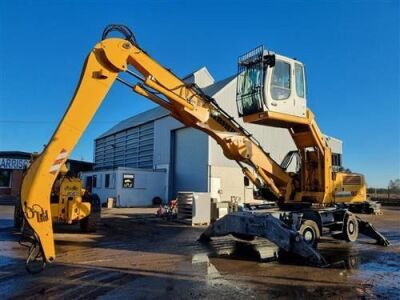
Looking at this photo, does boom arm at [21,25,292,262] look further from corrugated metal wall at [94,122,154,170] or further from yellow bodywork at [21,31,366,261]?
corrugated metal wall at [94,122,154,170]

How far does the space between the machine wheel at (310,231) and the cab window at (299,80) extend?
3.83 metres

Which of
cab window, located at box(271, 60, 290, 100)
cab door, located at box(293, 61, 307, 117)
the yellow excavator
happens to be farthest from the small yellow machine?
cab door, located at box(293, 61, 307, 117)

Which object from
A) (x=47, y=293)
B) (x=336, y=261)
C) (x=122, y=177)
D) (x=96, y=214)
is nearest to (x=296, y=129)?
(x=336, y=261)

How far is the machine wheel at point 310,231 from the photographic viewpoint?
11.0 metres

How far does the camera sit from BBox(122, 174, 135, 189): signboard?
3100cm

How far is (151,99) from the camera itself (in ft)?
34.7

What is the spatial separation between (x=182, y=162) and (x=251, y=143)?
1915 centimetres

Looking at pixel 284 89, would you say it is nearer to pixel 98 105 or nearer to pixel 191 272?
pixel 98 105

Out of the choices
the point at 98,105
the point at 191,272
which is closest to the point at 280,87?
the point at 98,105

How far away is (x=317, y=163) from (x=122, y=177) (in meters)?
20.5

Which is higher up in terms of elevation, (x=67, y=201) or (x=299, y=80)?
(x=299, y=80)

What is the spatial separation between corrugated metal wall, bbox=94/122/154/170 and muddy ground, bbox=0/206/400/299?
23119 millimetres

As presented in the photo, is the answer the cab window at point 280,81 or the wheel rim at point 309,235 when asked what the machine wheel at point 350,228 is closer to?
the wheel rim at point 309,235

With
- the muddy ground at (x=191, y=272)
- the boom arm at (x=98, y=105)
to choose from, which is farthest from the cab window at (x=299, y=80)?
the muddy ground at (x=191, y=272)
